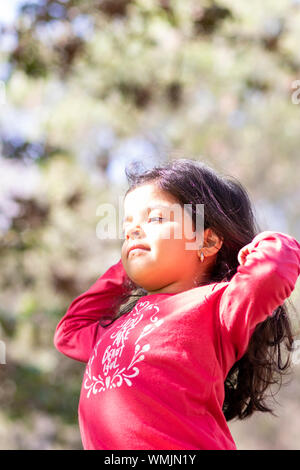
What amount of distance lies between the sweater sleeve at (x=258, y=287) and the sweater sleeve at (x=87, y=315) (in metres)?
0.35

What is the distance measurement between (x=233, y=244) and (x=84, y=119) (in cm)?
412

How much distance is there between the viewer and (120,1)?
13.6 feet

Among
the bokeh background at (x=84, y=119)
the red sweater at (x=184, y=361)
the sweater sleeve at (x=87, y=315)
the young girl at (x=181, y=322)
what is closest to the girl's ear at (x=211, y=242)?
the young girl at (x=181, y=322)

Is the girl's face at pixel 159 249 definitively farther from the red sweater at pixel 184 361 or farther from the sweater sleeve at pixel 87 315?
the sweater sleeve at pixel 87 315

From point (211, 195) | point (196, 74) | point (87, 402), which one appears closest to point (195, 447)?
point (87, 402)

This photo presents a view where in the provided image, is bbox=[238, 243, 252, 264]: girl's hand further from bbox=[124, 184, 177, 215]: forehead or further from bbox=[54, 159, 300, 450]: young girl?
bbox=[124, 184, 177, 215]: forehead

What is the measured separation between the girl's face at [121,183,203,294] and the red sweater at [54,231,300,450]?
5 cm

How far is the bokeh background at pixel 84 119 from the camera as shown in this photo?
425cm

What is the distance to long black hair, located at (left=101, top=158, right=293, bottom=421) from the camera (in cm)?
118

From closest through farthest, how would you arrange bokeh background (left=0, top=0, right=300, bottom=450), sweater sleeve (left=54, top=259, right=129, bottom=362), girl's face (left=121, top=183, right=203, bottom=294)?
girl's face (left=121, top=183, right=203, bottom=294), sweater sleeve (left=54, top=259, right=129, bottom=362), bokeh background (left=0, top=0, right=300, bottom=450)

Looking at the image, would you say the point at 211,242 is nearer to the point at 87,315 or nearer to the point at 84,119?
the point at 87,315

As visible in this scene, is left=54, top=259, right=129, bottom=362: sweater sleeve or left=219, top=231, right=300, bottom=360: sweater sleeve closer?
left=219, top=231, right=300, bottom=360: sweater sleeve

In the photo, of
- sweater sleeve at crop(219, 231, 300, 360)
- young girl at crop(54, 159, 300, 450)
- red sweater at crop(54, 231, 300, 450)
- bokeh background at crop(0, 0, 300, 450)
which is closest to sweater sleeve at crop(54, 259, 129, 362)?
young girl at crop(54, 159, 300, 450)

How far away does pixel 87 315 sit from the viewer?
4.36ft
